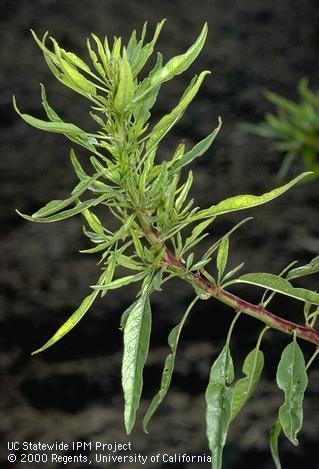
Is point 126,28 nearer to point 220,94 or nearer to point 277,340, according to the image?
point 220,94

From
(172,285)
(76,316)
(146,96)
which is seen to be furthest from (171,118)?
(172,285)

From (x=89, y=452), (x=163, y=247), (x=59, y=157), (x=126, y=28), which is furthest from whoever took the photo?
(x=126, y=28)

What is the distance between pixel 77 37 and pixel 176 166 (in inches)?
112

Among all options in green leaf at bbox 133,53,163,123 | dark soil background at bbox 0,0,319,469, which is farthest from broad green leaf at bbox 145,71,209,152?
dark soil background at bbox 0,0,319,469

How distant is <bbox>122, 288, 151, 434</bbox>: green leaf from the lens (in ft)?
1.50

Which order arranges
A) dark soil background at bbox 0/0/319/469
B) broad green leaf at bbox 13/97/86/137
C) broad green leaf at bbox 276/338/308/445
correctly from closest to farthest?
1. broad green leaf at bbox 13/97/86/137
2. broad green leaf at bbox 276/338/308/445
3. dark soil background at bbox 0/0/319/469

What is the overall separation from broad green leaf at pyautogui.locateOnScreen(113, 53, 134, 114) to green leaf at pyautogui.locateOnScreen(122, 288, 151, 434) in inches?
4.4

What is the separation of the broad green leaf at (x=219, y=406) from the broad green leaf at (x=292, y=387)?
0.04 meters

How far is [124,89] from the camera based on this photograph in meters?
0.43

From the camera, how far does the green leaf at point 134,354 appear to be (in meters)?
0.46

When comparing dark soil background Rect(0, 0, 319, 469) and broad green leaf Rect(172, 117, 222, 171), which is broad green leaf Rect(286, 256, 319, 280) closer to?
broad green leaf Rect(172, 117, 222, 171)

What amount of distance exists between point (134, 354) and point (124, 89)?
6.1 inches

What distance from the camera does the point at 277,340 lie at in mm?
2275

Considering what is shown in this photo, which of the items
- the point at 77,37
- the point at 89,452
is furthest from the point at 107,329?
the point at 77,37
